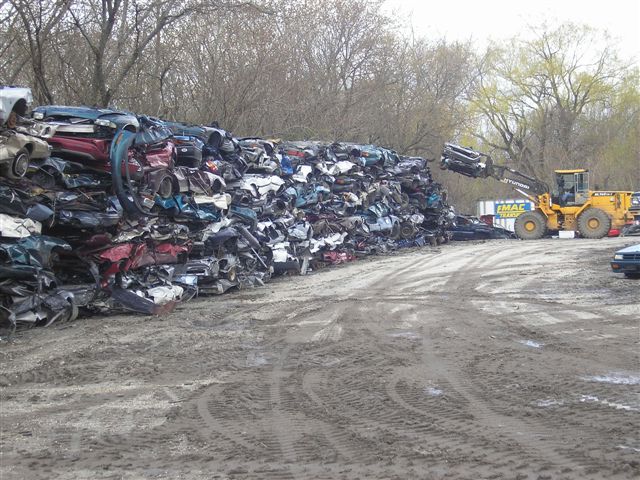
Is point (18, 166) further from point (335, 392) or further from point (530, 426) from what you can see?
point (530, 426)

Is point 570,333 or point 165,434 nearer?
point 165,434

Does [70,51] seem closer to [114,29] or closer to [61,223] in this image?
[114,29]

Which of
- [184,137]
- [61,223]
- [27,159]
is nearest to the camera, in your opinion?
[27,159]

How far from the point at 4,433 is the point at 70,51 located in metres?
15.9

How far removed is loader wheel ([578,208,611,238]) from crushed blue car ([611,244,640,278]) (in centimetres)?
1593

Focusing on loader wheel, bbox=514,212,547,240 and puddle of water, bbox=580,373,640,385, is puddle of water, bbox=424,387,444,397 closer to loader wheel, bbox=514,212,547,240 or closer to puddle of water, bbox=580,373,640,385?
puddle of water, bbox=580,373,640,385

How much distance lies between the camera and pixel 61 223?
36.9 ft

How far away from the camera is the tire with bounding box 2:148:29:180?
9.93 meters

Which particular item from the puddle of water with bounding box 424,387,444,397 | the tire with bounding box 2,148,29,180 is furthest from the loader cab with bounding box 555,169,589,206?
the puddle of water with bounding box 424,387,444,397

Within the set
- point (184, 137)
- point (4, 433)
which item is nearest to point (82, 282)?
point (184, 137)

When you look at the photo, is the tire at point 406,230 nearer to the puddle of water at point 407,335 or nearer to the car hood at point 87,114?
the car hood at point 87,114

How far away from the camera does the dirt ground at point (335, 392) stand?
462cm

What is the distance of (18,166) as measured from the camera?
1002 centimetres

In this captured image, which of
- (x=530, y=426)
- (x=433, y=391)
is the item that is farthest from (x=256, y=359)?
(x=530, y=426)
